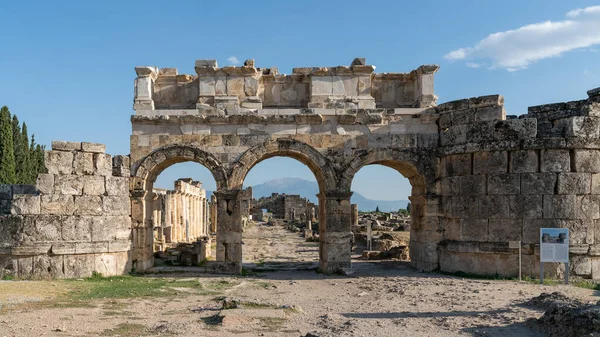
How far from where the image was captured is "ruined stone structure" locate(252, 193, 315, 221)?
4828 cm

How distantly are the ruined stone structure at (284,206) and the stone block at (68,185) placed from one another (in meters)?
34.9

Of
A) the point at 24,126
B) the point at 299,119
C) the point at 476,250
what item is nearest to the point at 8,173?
the point at 24,126

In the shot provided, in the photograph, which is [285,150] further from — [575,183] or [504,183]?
[575,183]

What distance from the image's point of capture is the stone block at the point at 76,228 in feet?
38.0

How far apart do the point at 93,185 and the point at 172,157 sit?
6.66ft

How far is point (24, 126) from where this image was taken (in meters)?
36.4

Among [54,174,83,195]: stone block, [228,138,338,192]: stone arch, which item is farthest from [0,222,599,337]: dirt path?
[228,138,338,192]: stone arch

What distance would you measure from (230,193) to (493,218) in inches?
257

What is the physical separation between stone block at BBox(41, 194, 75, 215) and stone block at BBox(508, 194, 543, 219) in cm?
1050

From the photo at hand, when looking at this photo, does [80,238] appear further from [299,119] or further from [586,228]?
[586,228]

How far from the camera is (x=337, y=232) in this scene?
1273cm

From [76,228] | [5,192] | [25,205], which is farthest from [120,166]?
[5,192]

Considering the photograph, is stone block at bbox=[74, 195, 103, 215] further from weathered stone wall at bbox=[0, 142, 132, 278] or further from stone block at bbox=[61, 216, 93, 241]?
stone block at bbox=[61, 216, 93, 241]

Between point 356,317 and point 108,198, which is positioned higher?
point 108,198
